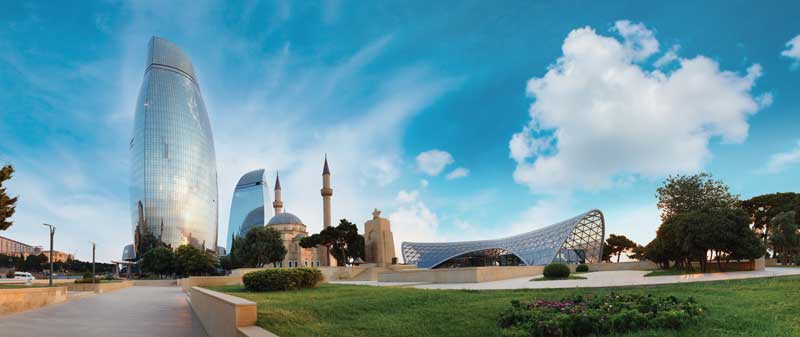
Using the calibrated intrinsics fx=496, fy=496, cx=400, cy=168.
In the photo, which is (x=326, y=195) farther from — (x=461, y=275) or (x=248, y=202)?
(x=248, y=202)

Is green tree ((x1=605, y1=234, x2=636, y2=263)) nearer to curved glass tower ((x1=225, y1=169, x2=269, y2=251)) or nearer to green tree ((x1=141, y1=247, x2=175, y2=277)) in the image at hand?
green tree ((x1=141, y1=247, x2=175, y2=277))

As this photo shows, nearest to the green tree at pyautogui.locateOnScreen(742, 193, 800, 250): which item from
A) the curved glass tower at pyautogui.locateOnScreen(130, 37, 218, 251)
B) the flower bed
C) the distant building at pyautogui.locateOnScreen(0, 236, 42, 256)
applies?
the flower bed

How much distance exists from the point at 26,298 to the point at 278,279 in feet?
33.1

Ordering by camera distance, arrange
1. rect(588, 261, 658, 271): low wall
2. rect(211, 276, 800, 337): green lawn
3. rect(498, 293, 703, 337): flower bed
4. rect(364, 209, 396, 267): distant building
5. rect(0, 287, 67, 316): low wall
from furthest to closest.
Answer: rect(364, 209, 396, 267): distant building < rect(588, 261, 658, 271): low wall < rect(0, 287, 67, 316): low wall < rect(498, 293, 703, 337): flower bed < rect(211, 276, 800, 337): green lawn

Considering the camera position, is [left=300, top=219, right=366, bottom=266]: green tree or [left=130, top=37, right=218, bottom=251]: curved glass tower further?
[left=130, top=37, right=218, bottom=251]: curved glass tower

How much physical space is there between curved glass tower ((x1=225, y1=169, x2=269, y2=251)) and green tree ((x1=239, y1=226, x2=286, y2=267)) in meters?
84.9

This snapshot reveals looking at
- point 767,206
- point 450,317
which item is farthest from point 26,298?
point 767,206

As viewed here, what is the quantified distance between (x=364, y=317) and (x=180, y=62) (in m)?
118

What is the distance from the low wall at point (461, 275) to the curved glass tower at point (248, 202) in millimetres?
128567

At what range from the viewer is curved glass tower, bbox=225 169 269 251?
502ft

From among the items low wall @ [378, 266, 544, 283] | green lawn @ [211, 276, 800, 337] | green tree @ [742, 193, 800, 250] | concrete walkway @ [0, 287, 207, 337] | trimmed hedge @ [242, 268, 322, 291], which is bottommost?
low wall @ [378, 266, 544, 283]

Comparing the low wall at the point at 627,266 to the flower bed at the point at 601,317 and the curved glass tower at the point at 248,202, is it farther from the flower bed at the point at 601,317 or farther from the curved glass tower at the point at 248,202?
the curved glass tower at the point at 248,202

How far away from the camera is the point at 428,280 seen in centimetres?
2617

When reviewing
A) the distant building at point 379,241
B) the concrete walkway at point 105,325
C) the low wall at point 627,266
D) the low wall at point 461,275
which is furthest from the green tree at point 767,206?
the concrete walkway at point 105,325
